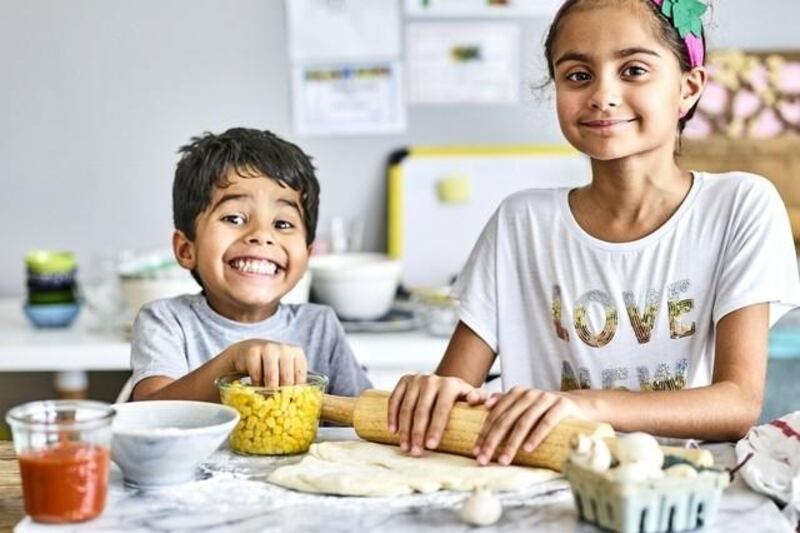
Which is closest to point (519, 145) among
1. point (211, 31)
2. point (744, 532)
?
point (211, 31)

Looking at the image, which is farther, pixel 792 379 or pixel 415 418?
pixel 792 379

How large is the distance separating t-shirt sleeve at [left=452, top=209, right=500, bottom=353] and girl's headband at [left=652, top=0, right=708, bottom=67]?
34cm

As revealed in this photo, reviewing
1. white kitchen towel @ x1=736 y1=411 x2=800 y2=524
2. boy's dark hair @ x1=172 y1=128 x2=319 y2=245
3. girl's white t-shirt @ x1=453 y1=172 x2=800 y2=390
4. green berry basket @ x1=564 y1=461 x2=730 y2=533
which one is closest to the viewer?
green berry basket @ x1=564 y1=461 x2=730 y2=533

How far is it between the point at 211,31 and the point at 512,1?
2.33 ft

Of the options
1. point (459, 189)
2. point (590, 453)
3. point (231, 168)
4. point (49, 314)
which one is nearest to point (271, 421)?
point (590, 453)

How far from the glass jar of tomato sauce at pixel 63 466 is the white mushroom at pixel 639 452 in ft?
1.38

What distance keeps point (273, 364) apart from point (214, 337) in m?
0.34

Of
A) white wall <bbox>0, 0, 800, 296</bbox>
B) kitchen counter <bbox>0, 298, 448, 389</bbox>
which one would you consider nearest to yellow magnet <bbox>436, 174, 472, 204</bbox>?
white wall <bbox>0, 0, 800, 296</bbox>

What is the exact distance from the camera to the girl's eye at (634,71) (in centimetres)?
139

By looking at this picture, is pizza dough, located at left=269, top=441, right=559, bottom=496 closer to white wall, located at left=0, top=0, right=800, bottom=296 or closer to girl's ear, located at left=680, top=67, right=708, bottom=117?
girl's ear, located at left=680, top=67, right=708, bottom=117

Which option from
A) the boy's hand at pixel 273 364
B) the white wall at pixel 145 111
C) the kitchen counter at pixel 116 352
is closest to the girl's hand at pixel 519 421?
the boy's hand at pixel 273 364

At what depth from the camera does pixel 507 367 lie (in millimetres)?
1562

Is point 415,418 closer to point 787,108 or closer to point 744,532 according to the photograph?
point 744,532

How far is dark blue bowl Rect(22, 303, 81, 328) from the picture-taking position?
8.29 feet
